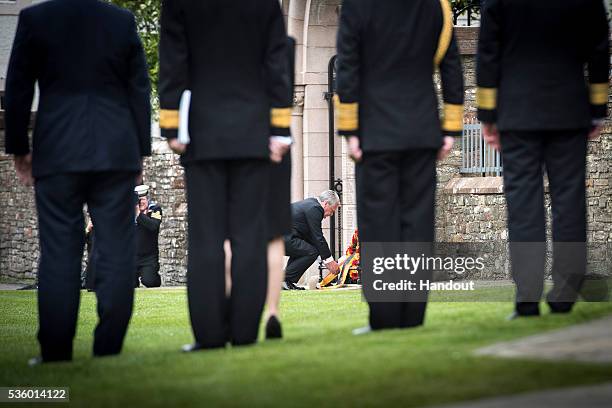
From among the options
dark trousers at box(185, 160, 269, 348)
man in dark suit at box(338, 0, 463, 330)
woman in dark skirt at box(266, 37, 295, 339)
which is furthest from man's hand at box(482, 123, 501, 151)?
dark trousers at box(185, 160, 269, 348)

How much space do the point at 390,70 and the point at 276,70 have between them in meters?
0.74

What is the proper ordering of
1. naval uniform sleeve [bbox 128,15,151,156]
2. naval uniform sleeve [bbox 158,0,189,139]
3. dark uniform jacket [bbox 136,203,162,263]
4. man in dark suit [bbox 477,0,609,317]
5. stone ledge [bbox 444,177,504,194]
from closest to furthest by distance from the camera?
1. naval uniform sleeve [bbox 158,0,189,139]
2. naval uniform sleeve [bbox 128,15,151,156]
3. man in dark suit [bbox 477,0,609,317]
4. stone ledge [bbox 444,177,504,194]
5. dark uniform jacket [bbox 136,203,162,263]

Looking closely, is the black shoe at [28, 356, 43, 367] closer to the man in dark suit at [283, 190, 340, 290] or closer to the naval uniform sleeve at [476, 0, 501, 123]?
the naval uniform sleeve at [476, 0, 501, 123]

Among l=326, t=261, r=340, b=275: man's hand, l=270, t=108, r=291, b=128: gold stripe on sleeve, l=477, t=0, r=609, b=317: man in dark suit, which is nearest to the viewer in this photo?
l=270, t=108, r=291, b=128: gold stripe on sleeve

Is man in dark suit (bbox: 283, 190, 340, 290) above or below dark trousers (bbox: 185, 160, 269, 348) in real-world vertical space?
below

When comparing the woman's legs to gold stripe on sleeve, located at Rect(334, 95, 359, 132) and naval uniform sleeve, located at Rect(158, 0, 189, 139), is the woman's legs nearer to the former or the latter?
gold stripe on sleeve, located at Rect(334, 95, 359, 132)

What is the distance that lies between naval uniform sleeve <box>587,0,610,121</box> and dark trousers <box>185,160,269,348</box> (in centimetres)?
201

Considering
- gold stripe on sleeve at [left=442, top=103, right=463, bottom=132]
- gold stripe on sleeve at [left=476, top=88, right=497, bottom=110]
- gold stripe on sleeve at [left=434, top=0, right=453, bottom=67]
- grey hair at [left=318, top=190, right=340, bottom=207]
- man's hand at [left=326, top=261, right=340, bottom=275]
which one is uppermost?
gold stripe on sleeve at [left=434, top=0, right=453, bottom=67]

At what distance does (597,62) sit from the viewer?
865cm

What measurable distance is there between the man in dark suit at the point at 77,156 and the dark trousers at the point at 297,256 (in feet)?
43.6

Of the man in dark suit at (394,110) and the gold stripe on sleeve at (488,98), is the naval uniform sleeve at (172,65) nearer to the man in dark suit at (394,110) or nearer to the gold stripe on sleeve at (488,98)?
the man in dark suit at (394,110)

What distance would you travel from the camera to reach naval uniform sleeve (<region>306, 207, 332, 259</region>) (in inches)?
820

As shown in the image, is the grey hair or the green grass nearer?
the green grass

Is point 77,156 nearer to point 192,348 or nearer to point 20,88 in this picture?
point 20,88
